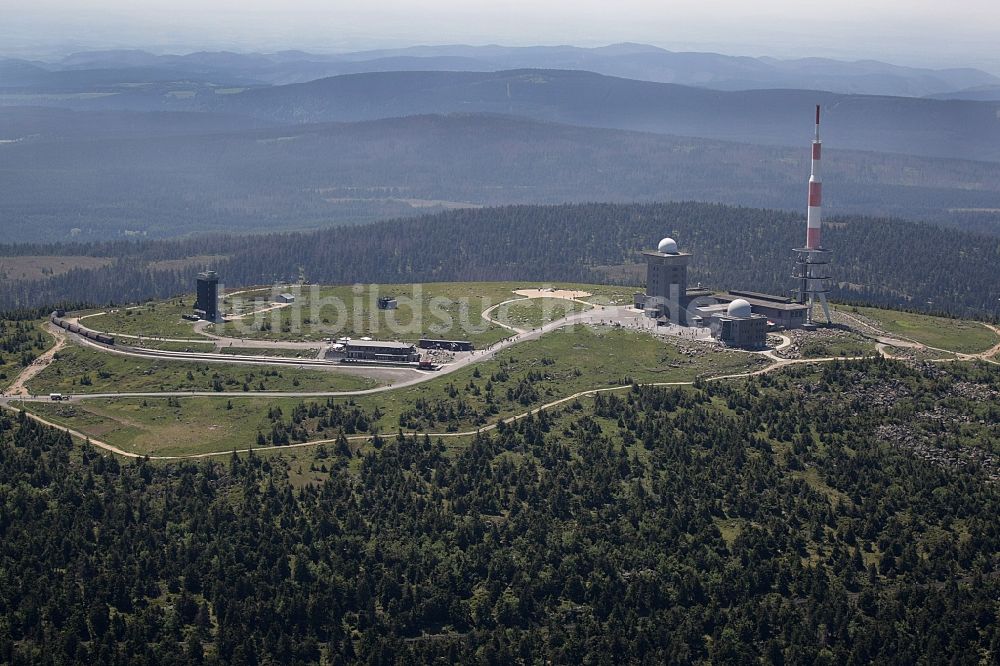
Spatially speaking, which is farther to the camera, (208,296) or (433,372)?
(208,296)

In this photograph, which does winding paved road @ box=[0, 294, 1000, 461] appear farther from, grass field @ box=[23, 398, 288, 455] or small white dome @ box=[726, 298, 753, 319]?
small white dome @ box=[726, 298, 753, 319]

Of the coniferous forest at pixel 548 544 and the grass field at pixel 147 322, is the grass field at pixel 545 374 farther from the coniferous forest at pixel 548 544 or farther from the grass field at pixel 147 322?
the grass field at pixel 147 322

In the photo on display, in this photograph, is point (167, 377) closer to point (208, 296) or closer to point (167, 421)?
point (167, 421)

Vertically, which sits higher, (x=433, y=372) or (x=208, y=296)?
(x=208, y=296)

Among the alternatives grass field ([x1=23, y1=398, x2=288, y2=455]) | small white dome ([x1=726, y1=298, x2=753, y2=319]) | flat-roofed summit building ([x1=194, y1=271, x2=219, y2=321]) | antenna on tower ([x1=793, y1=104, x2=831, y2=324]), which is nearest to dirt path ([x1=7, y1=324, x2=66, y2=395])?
grass field ([x1=23, y1=398, x2=288, y2=455])

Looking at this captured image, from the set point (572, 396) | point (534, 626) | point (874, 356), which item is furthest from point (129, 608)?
→ point (874, 356)

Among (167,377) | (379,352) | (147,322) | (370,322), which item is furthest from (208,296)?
(379,352)

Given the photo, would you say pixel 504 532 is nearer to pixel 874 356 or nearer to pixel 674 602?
pixel 674 602
